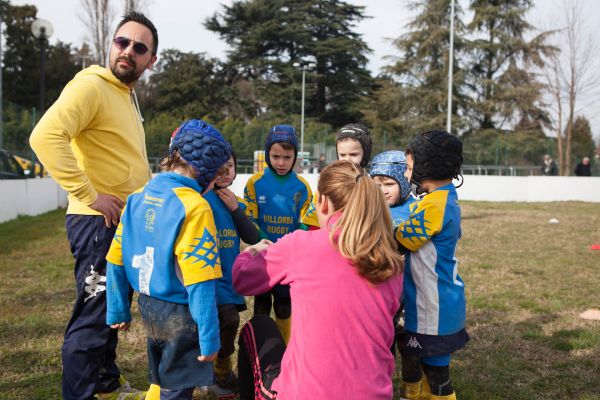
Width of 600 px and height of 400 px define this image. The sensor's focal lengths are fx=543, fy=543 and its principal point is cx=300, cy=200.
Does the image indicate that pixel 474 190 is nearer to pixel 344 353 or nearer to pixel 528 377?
pixel 528 377

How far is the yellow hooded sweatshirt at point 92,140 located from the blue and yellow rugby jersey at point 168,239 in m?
0.40

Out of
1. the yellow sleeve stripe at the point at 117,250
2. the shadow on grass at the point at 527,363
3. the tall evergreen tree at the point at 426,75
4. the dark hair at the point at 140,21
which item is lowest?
the shadow on grass at the point at 527,363

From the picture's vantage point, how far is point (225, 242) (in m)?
3.21

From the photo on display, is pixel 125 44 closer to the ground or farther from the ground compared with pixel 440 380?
farther from the ground

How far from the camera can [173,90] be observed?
47.2m

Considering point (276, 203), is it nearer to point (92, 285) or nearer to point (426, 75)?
point (92, 285)

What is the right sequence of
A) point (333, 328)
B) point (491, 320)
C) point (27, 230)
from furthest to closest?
point (27, 230) → point (491, 320) → point (333, 328)

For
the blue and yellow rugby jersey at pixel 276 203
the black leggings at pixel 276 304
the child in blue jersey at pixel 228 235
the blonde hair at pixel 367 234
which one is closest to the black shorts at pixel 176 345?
the child in blue jersey at pixel 228 235

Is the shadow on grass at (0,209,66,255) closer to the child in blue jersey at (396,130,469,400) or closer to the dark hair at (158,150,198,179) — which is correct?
the dark hair at (158,150,198,179)

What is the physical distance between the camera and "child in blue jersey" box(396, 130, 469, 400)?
9.23 ft

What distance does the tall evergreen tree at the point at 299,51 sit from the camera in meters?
46.1

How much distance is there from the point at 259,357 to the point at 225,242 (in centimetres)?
86

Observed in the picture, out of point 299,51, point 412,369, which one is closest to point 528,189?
point 412,369

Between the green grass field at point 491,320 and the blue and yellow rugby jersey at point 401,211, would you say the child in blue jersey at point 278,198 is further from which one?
the green grass field at point 491,320
